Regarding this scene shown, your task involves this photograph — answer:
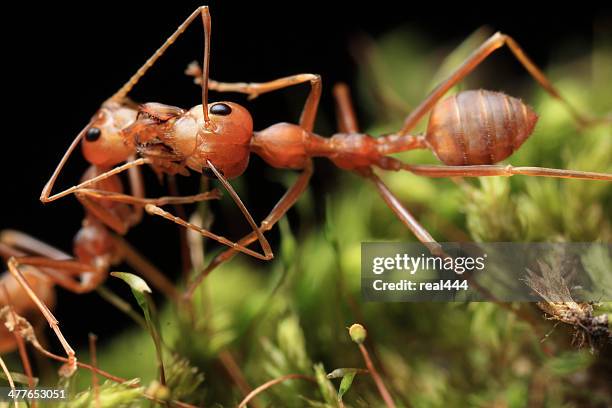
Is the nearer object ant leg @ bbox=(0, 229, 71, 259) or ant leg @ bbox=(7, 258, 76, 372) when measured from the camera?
ant leg @ bbox=(7, 258, 76, 372)

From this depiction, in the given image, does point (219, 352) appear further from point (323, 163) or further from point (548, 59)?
point (548, 59)

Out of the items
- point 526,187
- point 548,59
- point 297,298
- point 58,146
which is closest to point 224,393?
point 297,298

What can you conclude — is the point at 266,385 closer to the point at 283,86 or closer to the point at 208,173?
the point at 208,173

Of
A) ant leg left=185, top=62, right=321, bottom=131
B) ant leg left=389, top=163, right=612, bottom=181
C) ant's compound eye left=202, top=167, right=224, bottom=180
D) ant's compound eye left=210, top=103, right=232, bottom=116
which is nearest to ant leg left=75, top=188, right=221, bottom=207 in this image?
ant's compound eye left=202, top=167, right=224, bottom=180

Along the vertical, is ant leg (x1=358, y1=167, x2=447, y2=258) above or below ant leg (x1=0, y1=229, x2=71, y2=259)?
above

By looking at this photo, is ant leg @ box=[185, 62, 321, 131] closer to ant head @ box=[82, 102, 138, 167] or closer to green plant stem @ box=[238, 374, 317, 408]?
ant head @ box=[82, 102, 138, 167]

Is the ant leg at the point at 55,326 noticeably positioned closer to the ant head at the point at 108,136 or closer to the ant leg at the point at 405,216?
the ant head at the point at 108,136

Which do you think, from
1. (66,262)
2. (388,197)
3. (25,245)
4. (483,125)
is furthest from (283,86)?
(25,245)
